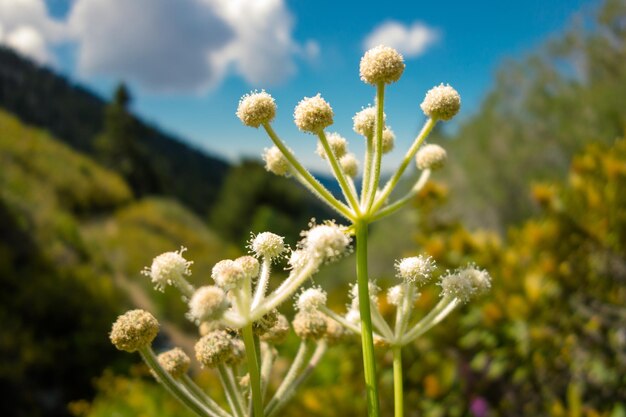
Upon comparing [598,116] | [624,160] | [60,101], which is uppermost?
[60,101]

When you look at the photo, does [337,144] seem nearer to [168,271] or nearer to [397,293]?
[397,293]

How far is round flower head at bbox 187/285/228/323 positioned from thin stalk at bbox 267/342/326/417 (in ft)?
1.18

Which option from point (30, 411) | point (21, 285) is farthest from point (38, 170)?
point (30, 411)

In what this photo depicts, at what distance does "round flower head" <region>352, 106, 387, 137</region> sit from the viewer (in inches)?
59.5

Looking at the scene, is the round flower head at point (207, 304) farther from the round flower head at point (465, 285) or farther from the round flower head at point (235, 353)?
the round flower head at point (465, 285)

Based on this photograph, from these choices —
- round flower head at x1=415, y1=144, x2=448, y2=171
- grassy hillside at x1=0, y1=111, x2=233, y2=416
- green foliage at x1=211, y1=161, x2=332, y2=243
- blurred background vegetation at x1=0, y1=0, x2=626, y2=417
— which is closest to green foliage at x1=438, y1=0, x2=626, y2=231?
blurred background vegetation at x1=0, y1=0, x2=626, y2=417

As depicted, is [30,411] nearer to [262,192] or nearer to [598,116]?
[598,116]

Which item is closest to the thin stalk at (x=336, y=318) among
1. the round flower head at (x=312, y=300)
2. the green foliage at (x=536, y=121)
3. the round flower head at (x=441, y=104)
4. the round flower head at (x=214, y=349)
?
the round flower head at (x=312, y=300)

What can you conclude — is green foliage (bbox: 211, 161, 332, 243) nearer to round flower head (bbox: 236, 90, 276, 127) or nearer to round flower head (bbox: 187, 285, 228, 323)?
round flower head (bbox: 236, 90, 276, 127)

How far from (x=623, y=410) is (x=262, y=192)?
5286 centimetres

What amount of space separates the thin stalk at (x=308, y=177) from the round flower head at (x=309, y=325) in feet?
1.08

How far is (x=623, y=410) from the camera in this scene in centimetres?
441

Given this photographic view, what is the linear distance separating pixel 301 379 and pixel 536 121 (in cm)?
2340

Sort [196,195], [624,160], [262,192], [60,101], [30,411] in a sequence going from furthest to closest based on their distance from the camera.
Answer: [196,195] → [262,192] → [60,101] → [30,411] → [624,160]
